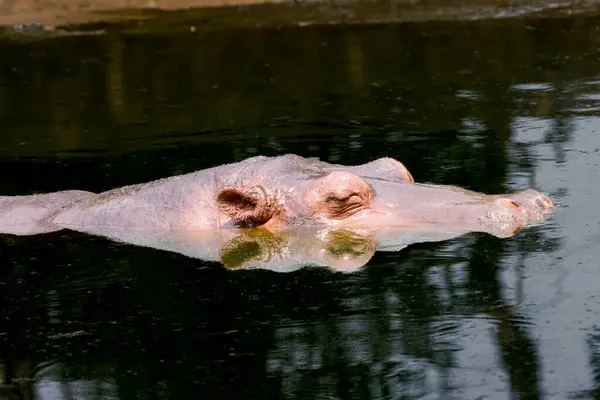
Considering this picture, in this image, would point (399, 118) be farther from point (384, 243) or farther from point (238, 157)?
point (384, 243)

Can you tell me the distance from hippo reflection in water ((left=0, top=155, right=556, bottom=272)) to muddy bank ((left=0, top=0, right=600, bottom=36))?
923 cm

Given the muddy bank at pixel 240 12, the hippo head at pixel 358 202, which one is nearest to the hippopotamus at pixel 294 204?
the hippo head at pixel 358 202

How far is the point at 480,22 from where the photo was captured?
1554cm

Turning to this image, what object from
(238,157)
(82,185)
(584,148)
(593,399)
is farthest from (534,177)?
(593,399)

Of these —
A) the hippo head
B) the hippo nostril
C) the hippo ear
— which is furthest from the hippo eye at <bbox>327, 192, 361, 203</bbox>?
the hippo nostril

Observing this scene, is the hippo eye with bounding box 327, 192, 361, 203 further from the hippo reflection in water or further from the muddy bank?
the muddy bank

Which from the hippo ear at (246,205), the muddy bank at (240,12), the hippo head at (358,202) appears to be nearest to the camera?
the hippo head at (358,202)

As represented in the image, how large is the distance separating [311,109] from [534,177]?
11.7 feet

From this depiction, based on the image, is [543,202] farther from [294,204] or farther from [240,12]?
[240,12]

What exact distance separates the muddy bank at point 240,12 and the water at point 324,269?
9.53ft

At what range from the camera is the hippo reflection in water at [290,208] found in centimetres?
663

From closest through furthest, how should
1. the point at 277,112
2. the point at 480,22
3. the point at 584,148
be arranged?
the point at 584,148 < the point at 277,112 < the point at 480,22

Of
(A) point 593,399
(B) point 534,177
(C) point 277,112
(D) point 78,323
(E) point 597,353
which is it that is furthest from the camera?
(C) point 277,112

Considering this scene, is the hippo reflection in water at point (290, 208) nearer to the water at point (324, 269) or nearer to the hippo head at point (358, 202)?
the hippo head at point (358, 202)
